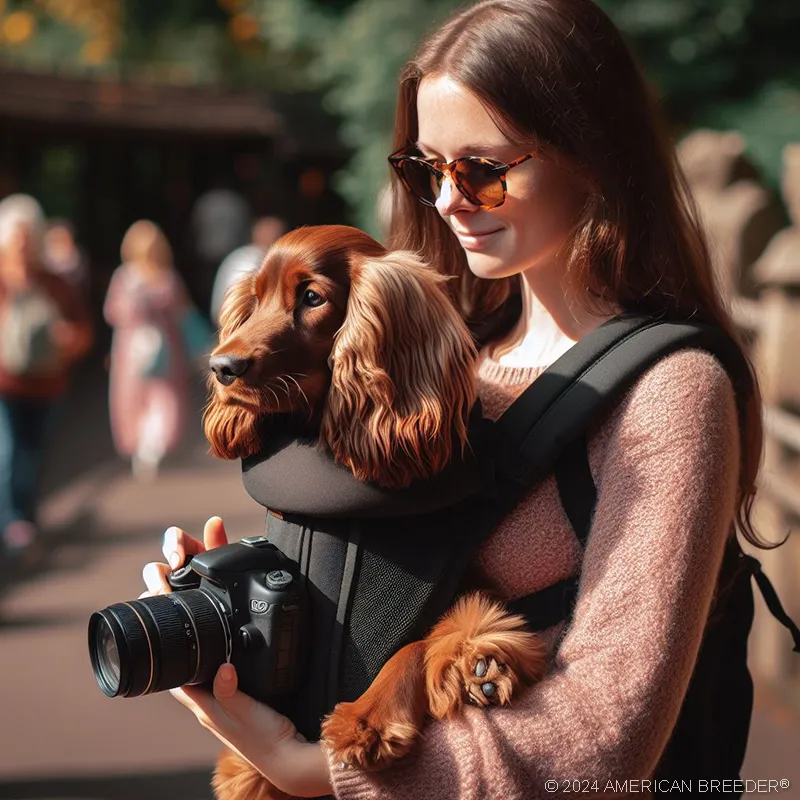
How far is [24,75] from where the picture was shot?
675 inches

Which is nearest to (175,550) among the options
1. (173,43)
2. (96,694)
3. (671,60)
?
(96,694)

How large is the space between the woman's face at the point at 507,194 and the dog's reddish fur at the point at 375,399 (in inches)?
4.4

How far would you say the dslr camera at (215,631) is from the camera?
171 cm

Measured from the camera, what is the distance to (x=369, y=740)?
64.8 inches

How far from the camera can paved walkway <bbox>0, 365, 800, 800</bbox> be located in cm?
478

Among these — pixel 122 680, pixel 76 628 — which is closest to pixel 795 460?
pixel 76 628

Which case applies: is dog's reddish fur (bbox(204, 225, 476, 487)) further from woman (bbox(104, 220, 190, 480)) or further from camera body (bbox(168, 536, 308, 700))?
woman (bbox(104, 220, 190, 480))

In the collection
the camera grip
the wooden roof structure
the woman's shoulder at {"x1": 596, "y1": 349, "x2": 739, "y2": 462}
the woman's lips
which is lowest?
the camera grip

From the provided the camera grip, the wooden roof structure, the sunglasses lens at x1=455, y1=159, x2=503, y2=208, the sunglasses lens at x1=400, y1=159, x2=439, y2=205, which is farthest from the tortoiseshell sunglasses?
the wooden roof structure

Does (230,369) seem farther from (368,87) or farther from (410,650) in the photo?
(368,87)

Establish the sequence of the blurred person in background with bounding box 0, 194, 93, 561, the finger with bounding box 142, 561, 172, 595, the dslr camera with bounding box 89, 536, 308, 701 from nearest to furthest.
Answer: the dslr camera with bounding box 89, 536, 308, 701 → the finger with bounding box 142, 561, 172, 595 → the blurred person in background with bounding box 0, 194, 93, 561

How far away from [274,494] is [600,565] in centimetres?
52

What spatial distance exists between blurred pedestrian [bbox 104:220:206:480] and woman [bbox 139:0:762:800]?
27.5ft

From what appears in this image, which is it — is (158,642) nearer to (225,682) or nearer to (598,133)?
(225,682)
